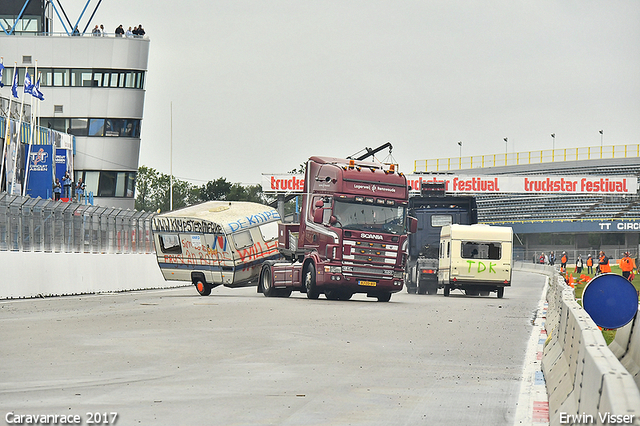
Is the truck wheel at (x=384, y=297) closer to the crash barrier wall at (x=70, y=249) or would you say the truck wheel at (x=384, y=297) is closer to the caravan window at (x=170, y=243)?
the caravan window at (x=170, y=243)

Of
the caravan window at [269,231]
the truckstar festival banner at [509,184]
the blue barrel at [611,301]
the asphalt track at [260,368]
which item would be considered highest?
the truckstar festival banner at [509,184]

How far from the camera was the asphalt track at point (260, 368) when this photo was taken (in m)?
8.33

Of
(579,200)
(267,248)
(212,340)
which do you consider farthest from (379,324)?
(579,200)

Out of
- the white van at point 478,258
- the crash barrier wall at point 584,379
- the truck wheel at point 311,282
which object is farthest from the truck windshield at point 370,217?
the crash barrier wall at point 584,379

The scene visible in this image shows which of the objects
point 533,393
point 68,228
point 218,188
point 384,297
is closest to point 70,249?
point 68,228

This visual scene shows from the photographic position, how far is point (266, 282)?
102 ft

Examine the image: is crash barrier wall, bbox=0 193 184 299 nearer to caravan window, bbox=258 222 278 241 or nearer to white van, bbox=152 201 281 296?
white van, bbox=152 201 281 296

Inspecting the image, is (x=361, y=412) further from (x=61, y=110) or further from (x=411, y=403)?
(x=61, y=110)

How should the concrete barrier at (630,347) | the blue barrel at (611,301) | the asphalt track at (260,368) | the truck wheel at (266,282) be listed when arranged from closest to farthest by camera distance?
1. the asphalt track at (260,368)
2. the concrete barrier at (630,347)
3. the blue barrel at (611,301)
4. the truck wheel at (266,282)

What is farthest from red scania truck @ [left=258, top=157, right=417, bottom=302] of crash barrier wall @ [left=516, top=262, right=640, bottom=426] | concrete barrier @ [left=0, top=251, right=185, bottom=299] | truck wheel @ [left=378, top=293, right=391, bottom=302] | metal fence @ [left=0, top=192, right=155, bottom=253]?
crash barrier wall @ [left=516, top=262, right=640, bottom=426]

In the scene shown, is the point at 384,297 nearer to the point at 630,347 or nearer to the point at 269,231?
the point at 269,231

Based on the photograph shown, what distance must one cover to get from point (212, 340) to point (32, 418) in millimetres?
7099

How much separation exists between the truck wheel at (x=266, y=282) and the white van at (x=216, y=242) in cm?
130

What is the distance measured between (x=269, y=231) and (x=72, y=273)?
700 centimetres
